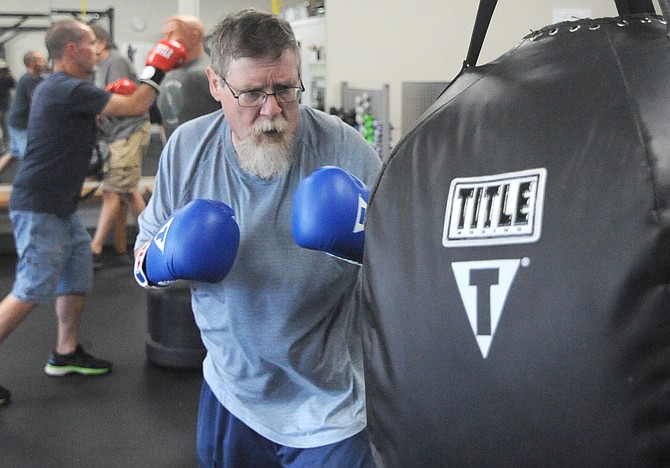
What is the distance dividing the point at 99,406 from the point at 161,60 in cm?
134

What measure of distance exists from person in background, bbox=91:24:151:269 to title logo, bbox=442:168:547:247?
4.70 m

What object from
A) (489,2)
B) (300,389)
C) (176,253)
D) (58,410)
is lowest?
(58,410)

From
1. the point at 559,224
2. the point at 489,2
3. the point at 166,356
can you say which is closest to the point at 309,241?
the point at 489,2

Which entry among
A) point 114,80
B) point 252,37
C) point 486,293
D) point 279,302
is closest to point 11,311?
point 279,302

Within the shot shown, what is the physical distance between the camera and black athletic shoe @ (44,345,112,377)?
3.44 meters

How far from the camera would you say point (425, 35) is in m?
5.37

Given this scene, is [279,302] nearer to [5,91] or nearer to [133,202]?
[133,202]

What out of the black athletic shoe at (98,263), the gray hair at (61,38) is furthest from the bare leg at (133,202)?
the gray hair at (61,38)

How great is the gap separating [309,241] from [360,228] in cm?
9

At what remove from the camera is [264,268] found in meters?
1.52

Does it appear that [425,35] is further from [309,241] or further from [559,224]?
[559,224]

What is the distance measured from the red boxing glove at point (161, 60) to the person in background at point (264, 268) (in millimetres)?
1353

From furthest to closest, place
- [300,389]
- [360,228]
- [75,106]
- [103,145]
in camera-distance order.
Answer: [103,145]
[75,106]
[300,389]
[360,228]

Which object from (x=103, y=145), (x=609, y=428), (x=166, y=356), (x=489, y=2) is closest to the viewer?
(x=609, y=428)
